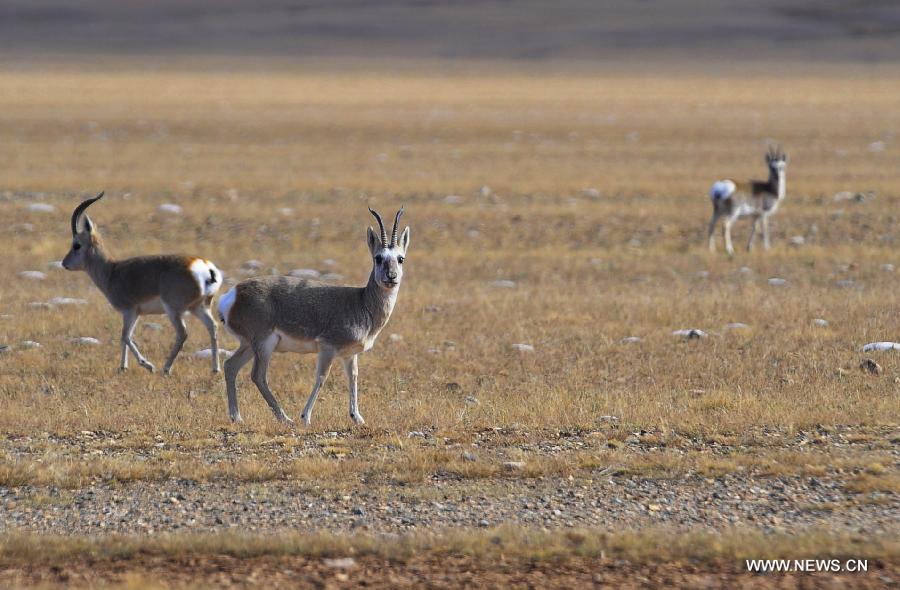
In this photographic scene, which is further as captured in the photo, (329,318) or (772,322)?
(772,322)

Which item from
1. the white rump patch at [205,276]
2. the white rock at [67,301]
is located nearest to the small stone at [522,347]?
the white rump patch at [205,276]

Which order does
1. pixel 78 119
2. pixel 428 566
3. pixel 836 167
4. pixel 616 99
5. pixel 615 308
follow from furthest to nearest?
pixel 616 99 → pixel 78 119 → pixel 836 167 → pixel 615 308 → pixel 428 566

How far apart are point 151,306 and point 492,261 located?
331 inches

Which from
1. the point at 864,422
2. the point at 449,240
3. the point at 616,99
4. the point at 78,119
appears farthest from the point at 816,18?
the point at 864,422

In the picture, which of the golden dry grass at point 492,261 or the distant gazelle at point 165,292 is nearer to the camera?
the golden dry grass at point 492,261

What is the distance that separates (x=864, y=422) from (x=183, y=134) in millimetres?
38824

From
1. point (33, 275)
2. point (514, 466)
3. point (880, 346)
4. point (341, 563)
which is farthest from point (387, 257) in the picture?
point (33, 275)

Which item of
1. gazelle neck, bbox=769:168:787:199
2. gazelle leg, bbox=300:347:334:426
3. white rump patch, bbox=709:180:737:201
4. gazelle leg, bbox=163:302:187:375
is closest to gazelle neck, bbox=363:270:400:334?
gazelle leg, bbox=300:347:334:426

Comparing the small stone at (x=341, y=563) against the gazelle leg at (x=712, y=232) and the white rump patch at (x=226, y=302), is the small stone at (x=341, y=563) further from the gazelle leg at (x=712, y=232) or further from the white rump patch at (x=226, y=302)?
the gazelle leg at (x=712, y=232)

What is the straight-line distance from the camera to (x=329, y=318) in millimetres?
10633

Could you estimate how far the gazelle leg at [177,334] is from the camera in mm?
12906

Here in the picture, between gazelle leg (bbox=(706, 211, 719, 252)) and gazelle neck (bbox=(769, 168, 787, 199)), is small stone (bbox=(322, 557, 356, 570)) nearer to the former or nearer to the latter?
gazelle leg (bbox=(706, 211, 719, 252))

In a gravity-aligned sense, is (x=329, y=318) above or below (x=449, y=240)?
above

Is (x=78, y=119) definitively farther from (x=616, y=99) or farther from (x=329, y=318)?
(x=329, y=318)
